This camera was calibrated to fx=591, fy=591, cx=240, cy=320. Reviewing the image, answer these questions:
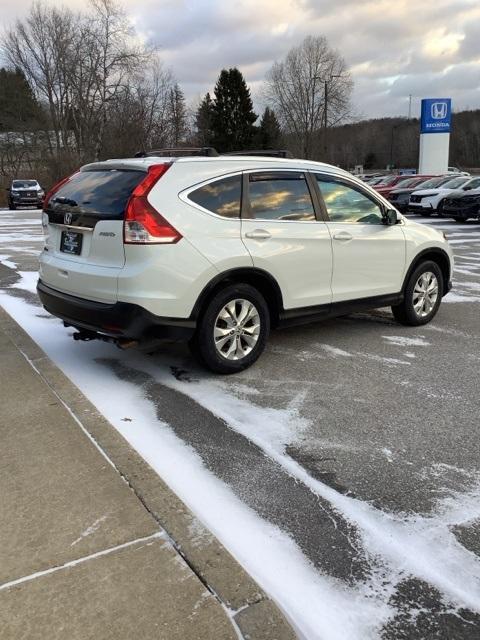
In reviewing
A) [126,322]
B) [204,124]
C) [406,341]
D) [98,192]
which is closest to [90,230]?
[98,192]

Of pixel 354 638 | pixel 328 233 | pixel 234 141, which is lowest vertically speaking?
pixel 354 638

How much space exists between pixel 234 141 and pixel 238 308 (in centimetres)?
6356

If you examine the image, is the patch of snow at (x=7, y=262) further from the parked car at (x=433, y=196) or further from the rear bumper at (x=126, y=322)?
the parked car at (x=433, y=196)

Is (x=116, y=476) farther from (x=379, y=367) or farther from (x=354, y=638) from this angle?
(x=379, y=367)

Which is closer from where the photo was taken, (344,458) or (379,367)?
(344,458)

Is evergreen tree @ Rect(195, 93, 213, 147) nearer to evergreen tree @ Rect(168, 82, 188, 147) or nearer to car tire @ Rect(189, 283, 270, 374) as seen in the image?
evergreen tree @ Rect(168, 82, 188, 147)

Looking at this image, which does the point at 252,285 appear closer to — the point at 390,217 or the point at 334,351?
the point at 334,351

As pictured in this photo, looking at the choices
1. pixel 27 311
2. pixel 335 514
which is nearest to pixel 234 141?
pixel 27 311

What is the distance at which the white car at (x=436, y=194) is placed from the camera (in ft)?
73.6

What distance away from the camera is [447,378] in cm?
494

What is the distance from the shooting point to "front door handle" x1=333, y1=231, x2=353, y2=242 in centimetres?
550

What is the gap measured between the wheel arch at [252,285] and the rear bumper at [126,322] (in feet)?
0.55

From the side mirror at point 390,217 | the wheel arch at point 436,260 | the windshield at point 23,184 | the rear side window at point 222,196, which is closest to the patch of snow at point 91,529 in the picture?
the rear side window at point 222,196

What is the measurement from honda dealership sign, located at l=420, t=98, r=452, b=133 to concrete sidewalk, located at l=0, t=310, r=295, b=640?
36440 mm
